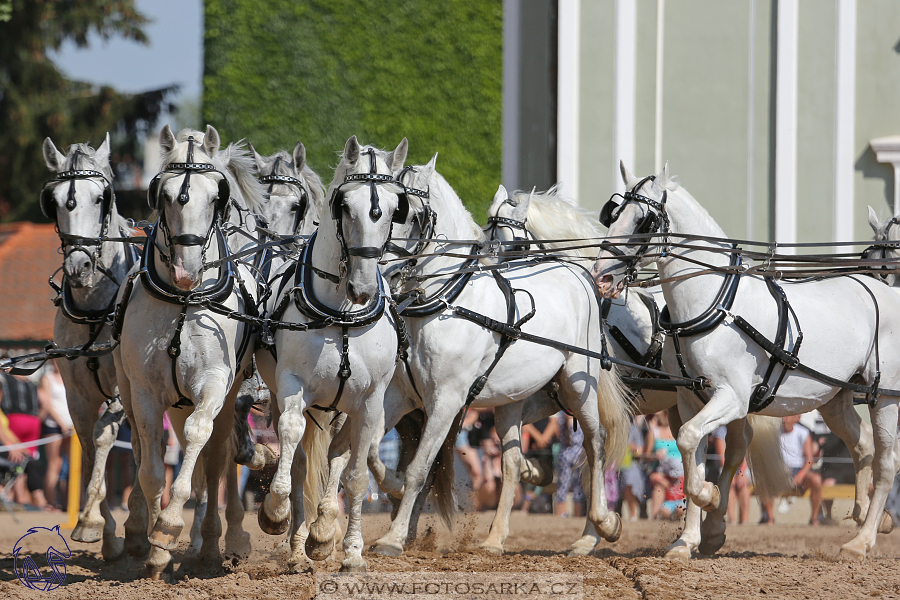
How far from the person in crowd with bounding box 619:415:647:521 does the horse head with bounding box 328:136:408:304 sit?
621 cm

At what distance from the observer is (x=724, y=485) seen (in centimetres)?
682

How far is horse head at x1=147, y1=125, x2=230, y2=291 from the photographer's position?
4652 millimetres

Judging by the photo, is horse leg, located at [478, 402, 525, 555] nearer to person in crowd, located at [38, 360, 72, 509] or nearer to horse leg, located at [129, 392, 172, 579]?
horse leg, located at [129, 392, 172, 579]

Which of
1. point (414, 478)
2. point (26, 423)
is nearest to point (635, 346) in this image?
point (414, 478)

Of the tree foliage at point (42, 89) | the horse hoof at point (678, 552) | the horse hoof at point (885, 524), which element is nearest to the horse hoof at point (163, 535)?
the horse hoof at point (678, 552)

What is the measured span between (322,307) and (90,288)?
1.74 m

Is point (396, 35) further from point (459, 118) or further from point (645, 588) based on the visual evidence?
point (645, 588)

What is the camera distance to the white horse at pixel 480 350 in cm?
587

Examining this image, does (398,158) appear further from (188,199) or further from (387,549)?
(387,549)

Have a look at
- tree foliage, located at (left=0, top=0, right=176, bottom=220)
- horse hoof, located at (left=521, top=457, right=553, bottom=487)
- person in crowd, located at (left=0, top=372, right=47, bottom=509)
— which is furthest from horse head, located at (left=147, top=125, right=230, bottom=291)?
tree foliage, located at (left=0, top=0, right=176, bottom=220)

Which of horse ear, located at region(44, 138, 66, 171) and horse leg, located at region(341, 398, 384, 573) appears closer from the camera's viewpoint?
horse leg, located at region(341, 398, 384, 573)

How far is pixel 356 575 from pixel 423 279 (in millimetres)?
1946

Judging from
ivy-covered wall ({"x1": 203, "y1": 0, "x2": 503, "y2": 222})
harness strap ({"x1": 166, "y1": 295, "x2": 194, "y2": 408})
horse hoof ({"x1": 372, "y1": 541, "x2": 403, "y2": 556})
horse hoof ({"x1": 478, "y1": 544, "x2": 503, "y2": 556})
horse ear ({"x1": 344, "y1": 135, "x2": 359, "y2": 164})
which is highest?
ivy-covered wall ({"x1": 203, "y1": 0, "x2": 503, "y2": 222})

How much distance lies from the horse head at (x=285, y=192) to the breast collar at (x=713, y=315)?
2501 millimetres
